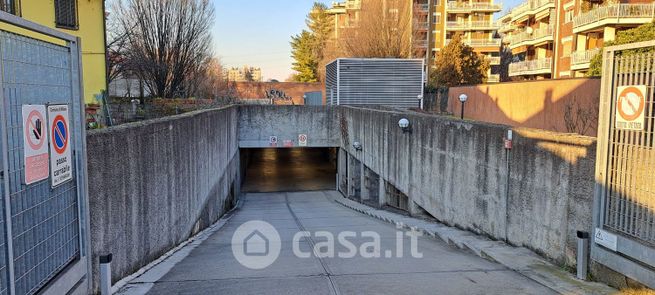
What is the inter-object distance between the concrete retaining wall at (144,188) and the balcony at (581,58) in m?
23.7

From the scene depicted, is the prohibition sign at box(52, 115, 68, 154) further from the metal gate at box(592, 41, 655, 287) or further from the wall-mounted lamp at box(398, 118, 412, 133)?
the wall-mounted lamp at box(398, 118, 412, 133)

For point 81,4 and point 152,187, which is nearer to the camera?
point 152,187

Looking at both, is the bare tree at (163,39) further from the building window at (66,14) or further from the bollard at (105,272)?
the bollard at (105,272)

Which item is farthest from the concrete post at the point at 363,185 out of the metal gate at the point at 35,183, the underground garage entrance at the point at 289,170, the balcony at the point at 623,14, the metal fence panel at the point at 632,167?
the metal gate at the point at 35,183

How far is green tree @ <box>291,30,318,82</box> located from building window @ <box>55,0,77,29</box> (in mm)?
53020

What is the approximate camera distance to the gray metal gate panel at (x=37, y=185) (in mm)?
3775

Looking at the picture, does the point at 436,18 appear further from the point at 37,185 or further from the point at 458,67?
the point at 37,185

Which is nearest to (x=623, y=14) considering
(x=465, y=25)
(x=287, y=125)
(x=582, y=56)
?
(x=582, y=56)

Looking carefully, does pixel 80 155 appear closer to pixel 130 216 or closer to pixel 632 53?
pixel 130 216

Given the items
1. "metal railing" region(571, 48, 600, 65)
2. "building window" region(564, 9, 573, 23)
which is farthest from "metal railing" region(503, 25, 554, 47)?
"metal railing" region(571, 48, 600, 65)

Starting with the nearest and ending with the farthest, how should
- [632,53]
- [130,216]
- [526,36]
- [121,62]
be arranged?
[632,53], [130,216], [121,62], [526,36]

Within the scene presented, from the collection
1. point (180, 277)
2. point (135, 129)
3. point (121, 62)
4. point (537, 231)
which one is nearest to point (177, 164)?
point (135, 129)

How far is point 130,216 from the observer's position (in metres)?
6.68

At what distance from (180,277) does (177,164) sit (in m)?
3.64
